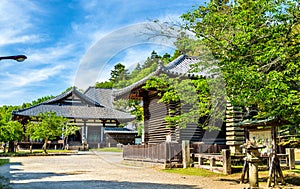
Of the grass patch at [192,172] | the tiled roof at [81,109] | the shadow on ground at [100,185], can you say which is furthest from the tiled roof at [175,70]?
the tiled roof at [81,109]

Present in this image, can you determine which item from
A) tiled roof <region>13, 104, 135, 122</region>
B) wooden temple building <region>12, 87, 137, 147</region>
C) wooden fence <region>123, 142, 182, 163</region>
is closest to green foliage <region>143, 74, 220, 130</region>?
wooden fence <region>123, 142, 182, 163</region>

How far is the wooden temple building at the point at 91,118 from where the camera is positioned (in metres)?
46.6

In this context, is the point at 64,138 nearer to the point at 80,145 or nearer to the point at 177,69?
the point at 80,145

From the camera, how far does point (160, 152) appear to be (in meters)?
16.5

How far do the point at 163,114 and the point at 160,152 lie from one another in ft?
12.3

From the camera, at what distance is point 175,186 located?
1059 cm

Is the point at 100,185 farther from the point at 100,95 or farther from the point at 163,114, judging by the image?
the point at 100,95

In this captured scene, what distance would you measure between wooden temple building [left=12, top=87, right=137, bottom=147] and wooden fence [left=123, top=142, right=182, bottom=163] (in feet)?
89.4

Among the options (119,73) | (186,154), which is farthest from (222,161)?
(119,73)

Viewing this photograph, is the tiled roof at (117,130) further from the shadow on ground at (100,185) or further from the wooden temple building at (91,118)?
the shadow on ground at (100,185)

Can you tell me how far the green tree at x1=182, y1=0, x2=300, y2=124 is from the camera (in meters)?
9.04

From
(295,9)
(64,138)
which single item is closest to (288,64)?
(295,9)

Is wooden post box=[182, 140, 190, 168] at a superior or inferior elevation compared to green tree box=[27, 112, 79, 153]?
inferior

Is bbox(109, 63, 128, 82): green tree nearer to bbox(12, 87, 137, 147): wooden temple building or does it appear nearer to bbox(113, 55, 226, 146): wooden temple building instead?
bbox(113, 55, 226, 146): wooden temple building
